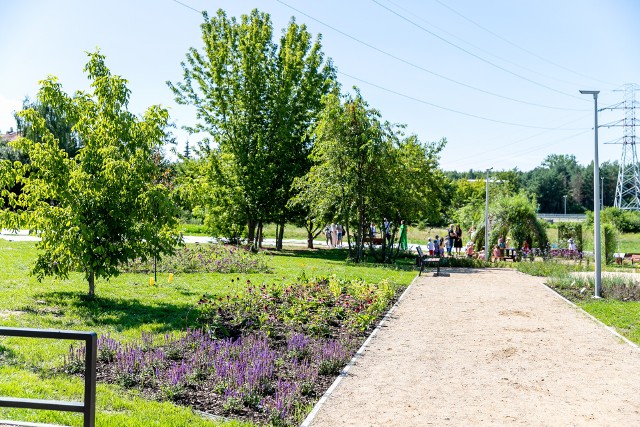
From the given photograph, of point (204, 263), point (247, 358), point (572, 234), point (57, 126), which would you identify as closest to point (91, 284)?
point (247, 358)

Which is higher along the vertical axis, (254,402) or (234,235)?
(234,235)

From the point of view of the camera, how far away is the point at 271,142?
93.6ft

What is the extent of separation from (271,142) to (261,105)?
6.29 feet

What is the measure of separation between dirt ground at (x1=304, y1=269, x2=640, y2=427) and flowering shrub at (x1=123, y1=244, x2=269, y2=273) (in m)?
6.47

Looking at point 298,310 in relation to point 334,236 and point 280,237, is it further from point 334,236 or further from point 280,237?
point 334,236

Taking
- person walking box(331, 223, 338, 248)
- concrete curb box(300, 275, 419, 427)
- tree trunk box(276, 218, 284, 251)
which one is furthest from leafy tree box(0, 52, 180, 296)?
person walking box(331, 223, 338, 248)

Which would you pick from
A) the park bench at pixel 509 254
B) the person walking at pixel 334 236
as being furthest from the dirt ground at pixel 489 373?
the person walking at pixel 334 236

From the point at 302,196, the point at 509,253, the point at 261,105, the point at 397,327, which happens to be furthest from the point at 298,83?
the point at 397,327

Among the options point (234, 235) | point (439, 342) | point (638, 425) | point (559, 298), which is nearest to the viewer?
point (638, 425)

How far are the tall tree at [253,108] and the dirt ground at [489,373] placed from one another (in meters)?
16.0

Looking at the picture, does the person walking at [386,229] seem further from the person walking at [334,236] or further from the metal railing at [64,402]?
the metal railing at [64,402]

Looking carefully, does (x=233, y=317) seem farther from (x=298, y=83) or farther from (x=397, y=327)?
(x=298, y=83)

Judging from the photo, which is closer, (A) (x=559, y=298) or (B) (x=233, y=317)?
(B) (x=233, y=317)

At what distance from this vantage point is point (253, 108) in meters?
28.5
